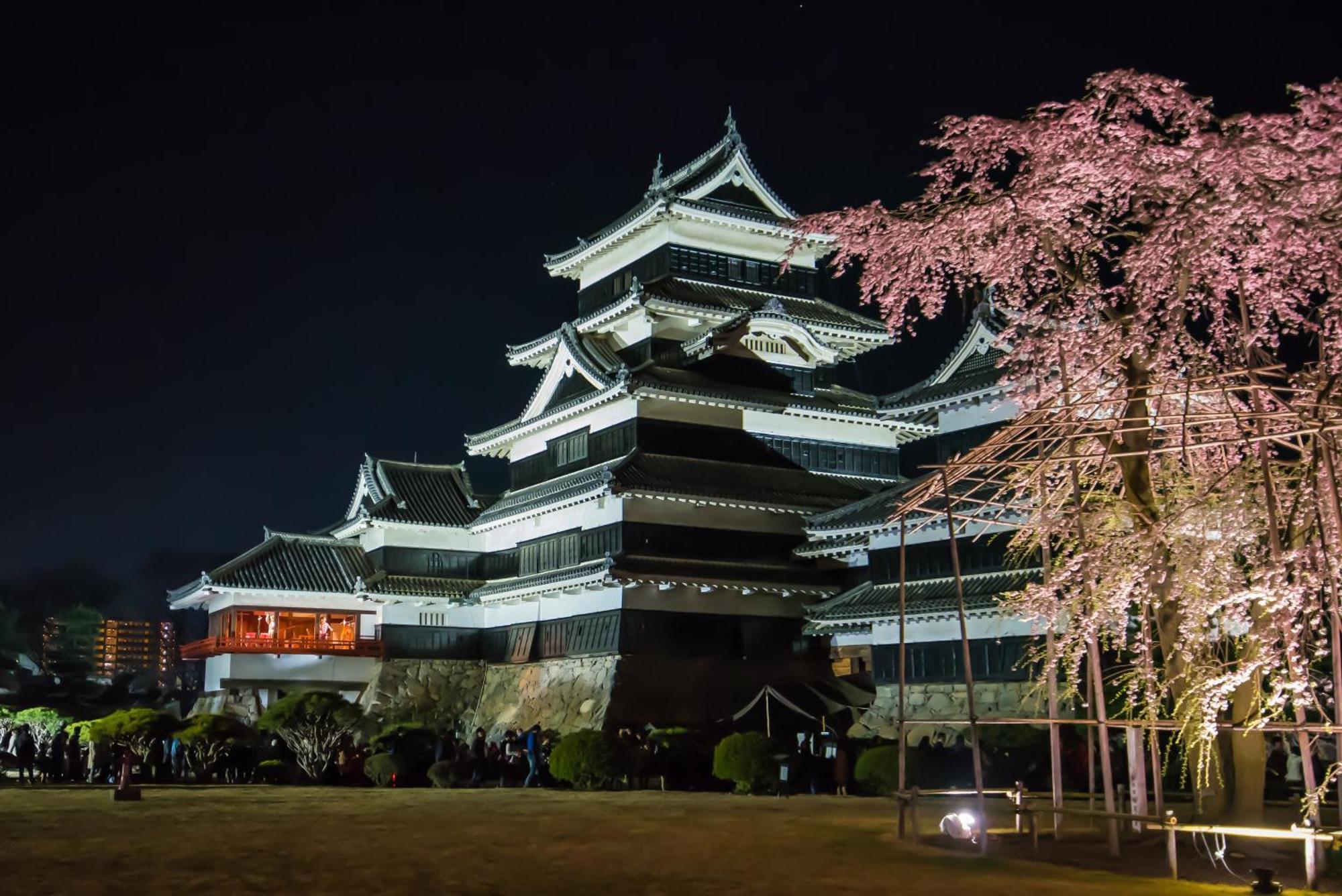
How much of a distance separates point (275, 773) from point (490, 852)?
17.8 meters

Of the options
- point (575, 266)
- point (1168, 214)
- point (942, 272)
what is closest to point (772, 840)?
point (942, 272)

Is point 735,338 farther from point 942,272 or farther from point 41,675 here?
point 41,675

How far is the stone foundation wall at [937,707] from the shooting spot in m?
32.9

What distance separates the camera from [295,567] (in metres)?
46.5

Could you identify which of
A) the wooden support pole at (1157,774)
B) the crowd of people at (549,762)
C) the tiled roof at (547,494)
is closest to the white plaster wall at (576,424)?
the tiled roof at (547,494)

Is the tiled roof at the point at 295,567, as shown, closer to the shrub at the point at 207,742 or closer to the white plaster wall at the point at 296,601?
the white plaster wall at the point at 296,601

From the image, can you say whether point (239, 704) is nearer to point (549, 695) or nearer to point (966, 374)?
point (549, 695)

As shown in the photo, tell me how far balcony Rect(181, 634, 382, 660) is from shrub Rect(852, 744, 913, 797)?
2332 centimetres

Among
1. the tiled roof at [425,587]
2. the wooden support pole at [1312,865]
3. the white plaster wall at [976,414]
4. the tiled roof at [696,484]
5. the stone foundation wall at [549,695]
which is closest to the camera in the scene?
the wooden support pole at [1312,865]

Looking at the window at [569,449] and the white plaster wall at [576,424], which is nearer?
the white plaster wall at [576,424]

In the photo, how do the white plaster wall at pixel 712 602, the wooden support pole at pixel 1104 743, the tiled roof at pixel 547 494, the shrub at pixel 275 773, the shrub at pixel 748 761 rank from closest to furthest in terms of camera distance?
the wooden support pole at pixel 1104 743
the shrub at pixel 748 761
the shrub at pixel 275 773
the white plaster wall at pixel 712 602
the tiled roof at pixel 547 494

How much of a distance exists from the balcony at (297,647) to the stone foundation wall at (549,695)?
172 inches

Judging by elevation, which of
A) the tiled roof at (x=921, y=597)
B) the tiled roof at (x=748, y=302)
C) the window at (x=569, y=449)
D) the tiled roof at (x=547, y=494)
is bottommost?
the tiled roof at (x=921, y=597)

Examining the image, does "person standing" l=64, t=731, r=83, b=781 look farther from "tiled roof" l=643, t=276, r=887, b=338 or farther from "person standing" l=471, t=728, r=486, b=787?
"tiled roof" l=643, t=276, r=887, b=338
